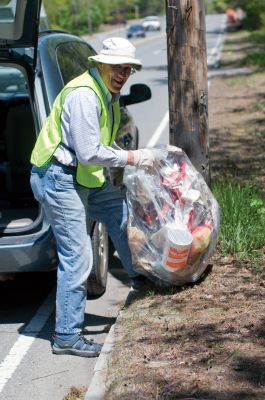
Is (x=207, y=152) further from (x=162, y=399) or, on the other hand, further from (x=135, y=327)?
(x=162, y=399)

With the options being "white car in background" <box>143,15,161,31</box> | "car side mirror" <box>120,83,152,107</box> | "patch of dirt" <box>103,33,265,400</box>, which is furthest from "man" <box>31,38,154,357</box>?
"white car in background" <box>143,15,161,31</box>

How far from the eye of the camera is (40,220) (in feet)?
17.5

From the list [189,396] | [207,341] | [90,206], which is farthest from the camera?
[90,206]

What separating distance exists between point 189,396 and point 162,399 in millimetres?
130

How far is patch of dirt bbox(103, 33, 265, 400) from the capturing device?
13.1 feet

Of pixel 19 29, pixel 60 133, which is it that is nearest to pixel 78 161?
pixel 60 133

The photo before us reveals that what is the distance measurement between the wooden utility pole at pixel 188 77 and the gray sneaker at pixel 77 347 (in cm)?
172

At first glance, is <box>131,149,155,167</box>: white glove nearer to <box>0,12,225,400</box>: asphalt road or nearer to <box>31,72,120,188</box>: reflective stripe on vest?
<box>31,72,120,188</box>: reflective stripe on vest

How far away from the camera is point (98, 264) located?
5938 millimetres

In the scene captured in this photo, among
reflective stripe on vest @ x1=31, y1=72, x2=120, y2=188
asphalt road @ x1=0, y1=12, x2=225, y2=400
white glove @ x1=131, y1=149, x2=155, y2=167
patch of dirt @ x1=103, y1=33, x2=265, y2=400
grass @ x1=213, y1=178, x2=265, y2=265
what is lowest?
asphalt road @ x1=0, y1=12, x2=225, y2=400

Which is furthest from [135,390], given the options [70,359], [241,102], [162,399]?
[241,102]

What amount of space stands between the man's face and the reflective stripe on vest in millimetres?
84

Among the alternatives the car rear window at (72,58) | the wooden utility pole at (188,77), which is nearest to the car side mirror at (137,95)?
the car rear window at (72,58)

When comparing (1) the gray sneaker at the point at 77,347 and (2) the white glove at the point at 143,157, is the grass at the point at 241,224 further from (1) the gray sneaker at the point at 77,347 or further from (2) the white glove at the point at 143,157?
(1) the gray sneaker at the point at 77,347
